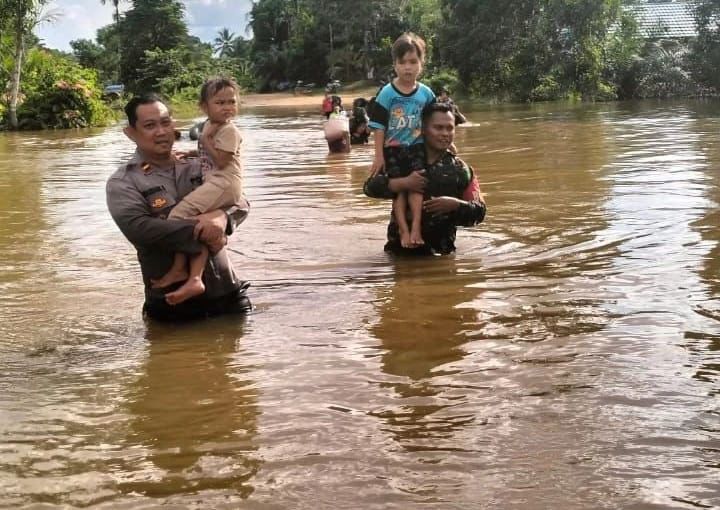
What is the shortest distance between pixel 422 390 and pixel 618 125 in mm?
17151

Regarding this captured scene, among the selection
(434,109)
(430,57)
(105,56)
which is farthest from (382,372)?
(105,56)

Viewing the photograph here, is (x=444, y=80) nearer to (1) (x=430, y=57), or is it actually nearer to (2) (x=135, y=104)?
(1) (x=430, y=57)

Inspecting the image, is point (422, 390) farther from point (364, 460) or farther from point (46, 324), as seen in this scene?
point (46, 324)

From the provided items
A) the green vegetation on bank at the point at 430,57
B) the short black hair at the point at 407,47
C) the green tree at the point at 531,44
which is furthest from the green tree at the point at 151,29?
the short black hair at the point at 407,47

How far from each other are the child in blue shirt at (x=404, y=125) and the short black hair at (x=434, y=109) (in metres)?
0.03

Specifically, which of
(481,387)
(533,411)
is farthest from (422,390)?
(533,411)

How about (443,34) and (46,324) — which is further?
(443,34)

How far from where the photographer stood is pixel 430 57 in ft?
163

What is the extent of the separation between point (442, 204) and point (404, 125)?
0.60 metres

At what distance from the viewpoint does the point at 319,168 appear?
12539 mm

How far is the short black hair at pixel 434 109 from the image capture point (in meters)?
5.87

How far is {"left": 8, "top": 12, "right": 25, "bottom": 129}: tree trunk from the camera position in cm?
2689

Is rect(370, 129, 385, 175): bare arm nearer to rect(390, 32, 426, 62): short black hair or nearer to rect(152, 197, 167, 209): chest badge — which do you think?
rect(390, 32, 426, 62): short black hair

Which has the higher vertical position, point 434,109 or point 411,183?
point 434,109
